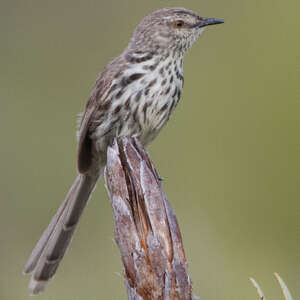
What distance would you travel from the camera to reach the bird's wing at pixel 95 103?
15.3 ft

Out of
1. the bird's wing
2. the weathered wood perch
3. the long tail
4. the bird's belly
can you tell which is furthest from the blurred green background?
the weathered wood perch

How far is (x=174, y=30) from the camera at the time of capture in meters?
4.89

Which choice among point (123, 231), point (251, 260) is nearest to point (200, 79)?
point (251, 260)

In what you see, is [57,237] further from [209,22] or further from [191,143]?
[209,22]

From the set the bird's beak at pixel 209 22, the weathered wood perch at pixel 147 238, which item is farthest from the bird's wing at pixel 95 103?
the weathered wood perch at pixel 147 238

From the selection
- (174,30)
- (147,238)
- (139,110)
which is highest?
(174,30)

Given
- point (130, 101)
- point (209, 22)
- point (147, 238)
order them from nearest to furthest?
point (147, 238) → point (130, 101) → point (209, 22)

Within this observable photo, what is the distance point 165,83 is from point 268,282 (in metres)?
1.63

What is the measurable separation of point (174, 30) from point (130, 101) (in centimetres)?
72

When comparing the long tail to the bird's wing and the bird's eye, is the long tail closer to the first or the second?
the bird's wing

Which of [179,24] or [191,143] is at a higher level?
[179,24]

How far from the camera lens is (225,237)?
5.14m

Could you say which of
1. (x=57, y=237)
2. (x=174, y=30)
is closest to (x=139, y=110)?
(x=174, y=30)

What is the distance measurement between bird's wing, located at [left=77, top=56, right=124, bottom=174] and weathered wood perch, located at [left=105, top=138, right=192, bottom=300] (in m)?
1.76
